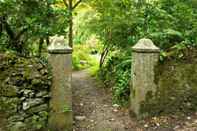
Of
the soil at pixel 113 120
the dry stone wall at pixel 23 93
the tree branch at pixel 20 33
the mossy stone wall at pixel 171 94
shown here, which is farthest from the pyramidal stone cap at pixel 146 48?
the tree branch at pixel 20 33

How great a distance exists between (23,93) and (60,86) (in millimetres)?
671

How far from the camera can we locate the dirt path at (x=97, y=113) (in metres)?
5.68

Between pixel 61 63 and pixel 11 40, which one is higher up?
pixel 11 40

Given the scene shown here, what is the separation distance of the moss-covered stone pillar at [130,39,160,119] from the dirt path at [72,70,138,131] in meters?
0.46

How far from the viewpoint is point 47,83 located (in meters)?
5.18

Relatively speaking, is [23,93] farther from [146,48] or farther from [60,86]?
[146,48]

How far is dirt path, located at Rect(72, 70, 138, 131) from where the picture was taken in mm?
5684

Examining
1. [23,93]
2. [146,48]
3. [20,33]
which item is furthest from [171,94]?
[20,33]

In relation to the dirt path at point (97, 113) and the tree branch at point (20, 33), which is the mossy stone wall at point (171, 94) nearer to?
the dirt path at point (97, 113)

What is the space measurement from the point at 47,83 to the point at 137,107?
6.26 ft

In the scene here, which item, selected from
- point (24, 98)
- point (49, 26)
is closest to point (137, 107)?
point (24, 98)

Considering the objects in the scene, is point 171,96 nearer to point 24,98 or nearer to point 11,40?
point 24,98

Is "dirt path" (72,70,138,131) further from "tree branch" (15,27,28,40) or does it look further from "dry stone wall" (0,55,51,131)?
"tree branch" (15,27,28,40)

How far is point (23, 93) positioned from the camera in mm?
5016
